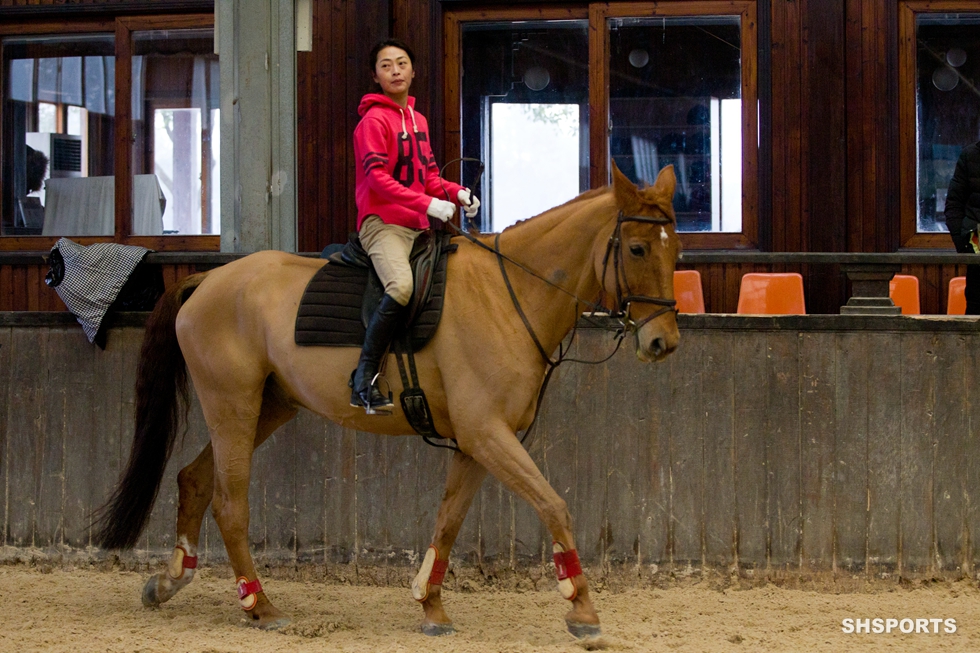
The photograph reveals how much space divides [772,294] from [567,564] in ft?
11.3

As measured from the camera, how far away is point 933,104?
8258 mm

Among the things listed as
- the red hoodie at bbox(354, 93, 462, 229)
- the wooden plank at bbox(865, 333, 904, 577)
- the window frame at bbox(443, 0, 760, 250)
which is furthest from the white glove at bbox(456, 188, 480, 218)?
the window frame at bbox(443, 0, 760, 250)

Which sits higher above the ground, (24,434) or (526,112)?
(526,112)

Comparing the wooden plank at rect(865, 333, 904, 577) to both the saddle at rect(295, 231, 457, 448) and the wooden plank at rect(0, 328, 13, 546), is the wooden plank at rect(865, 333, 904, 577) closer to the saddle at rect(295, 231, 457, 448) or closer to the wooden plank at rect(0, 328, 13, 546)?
the saddle at rect(295, 231, 457, 448)

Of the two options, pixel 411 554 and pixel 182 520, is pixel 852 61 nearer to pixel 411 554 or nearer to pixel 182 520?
pixel 411 554

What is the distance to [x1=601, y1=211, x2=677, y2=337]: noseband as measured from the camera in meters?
4.55

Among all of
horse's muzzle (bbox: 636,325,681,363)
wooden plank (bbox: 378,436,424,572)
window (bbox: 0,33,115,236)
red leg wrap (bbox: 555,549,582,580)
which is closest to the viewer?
horse's muzzle (bbox: 636,325,681,363)

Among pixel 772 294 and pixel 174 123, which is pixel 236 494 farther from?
pixel 174 123

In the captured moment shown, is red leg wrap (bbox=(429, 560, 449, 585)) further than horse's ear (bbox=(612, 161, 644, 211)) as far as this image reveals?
Yes

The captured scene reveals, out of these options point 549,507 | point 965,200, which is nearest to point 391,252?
point 549,507

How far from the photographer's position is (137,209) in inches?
358

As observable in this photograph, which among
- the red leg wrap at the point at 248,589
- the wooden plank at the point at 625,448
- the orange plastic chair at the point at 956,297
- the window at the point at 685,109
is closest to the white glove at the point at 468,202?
the wooden plank at the point at 625,448

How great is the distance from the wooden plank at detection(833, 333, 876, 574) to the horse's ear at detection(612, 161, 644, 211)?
202 centimetres

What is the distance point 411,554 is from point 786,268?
152 inches
